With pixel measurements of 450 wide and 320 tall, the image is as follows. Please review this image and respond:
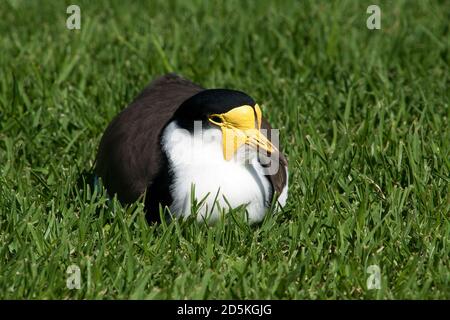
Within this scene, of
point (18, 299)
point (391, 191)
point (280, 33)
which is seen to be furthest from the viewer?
point (280, 33)

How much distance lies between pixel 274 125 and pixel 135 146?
1.36 metres

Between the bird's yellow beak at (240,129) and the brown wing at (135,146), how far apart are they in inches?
14.6

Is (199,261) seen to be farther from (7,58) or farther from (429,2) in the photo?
(429,2)

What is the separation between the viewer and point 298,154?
5.63 meters

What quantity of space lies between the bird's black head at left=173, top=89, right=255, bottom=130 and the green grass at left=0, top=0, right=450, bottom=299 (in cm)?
49

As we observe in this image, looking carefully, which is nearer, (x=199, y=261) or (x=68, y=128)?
(x=199, y=261)

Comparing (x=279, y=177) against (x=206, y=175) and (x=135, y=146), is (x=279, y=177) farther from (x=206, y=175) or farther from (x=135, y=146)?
(x=135, y=146)

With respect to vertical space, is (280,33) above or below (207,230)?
above

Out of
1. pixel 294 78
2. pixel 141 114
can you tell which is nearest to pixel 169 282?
pixel 141 114

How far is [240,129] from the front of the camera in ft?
15.1

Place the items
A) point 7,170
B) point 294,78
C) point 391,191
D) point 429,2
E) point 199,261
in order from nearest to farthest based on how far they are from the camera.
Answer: point 199,261, point 391,191, point 7,170, point 294,78, point 429,2

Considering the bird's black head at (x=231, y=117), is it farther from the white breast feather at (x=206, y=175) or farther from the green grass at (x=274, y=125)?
the green grass at (x=274, y=125)

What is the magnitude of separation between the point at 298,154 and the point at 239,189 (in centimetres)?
101

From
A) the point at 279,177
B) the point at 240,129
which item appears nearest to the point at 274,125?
the point at 279,177
